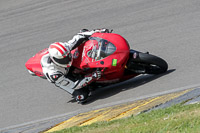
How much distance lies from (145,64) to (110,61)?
0.72m

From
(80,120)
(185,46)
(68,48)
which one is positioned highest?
(68,48)

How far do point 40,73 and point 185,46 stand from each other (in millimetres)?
3328

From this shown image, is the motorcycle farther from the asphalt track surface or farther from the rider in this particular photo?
the asphalt track surface

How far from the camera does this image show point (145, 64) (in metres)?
8.30

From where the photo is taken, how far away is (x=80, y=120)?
7.20 m

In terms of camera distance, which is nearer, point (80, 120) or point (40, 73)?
point (80, 120)

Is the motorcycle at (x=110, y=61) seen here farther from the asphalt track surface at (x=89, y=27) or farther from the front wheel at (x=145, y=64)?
the asphalt track surface at (x=89, y=27)

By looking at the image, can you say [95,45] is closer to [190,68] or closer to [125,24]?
→ [190,68]

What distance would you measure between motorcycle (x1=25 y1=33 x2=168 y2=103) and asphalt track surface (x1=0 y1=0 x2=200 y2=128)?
26 centimetres

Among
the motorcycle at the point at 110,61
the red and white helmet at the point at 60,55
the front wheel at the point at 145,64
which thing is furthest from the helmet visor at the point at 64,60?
the front wheel at the point at 145,64

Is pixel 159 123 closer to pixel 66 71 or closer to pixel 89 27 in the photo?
pixel 66 71

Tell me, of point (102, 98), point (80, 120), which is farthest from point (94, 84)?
point (80, 120)

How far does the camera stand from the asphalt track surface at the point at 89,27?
8.44m

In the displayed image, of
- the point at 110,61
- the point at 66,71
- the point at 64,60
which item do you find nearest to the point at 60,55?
the point at 64,60
